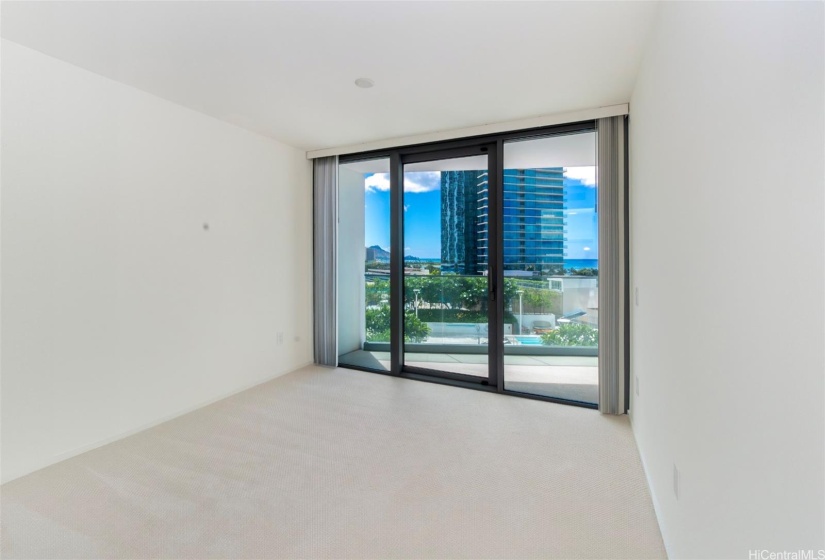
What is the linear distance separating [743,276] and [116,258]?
11.1ft

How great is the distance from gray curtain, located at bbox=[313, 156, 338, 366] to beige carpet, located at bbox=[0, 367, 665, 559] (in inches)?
52.7

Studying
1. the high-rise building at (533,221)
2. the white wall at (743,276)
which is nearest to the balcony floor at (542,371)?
the high-rise building at (533,221)

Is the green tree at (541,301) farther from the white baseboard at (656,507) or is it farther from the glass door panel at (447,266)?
the white baseboard at (656,507)

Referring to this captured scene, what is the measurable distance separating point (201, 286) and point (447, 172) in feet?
8.34

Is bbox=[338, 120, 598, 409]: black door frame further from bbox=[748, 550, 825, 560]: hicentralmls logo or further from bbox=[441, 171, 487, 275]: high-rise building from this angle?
bbox=[748, 550, 825, 560]: hicentralmls logo

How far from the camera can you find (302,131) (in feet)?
12.2

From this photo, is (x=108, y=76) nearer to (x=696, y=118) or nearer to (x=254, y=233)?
(x=254, y=233)

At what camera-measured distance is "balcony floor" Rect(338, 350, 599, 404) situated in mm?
3449

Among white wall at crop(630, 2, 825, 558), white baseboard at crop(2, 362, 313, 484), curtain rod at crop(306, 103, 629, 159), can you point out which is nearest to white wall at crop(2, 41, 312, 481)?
white baseboard at crop(2, 362, 313, 484)

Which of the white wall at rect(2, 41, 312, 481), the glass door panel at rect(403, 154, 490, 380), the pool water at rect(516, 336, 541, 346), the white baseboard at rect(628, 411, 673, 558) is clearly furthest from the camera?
the glass door panel at rect(403, 154, 490, 380)

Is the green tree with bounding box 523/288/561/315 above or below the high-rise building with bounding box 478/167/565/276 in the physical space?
below

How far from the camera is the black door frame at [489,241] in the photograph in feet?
11.6

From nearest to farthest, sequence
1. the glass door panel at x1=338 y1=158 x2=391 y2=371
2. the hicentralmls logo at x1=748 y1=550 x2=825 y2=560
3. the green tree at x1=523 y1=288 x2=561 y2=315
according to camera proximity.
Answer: the hicentralmls logo at x1=748 y1=550 x2=825 y2=560, the green tree at x1=523 y1=288 x2=561 y2=315, the glass door panel at x1=338 y1=158 x2=391 y2=371

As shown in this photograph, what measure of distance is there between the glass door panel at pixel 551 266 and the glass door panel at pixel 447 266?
0.26m
